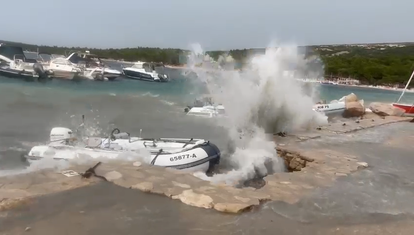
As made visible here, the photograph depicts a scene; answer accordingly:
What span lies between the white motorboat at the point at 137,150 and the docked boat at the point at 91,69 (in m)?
43.9

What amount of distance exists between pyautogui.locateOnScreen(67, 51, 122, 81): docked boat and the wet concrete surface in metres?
49.1

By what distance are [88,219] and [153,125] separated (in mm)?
18118

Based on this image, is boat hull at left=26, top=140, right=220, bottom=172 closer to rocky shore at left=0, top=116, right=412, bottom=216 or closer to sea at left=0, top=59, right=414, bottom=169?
rocky shore at left=0, top=116, right=412, bottom=216

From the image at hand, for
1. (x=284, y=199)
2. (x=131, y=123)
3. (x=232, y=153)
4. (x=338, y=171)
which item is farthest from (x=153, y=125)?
(x=284, y=199)

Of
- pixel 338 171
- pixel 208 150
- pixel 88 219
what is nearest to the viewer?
pixel 88 219

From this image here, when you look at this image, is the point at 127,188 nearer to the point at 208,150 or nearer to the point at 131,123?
the point at 208,150

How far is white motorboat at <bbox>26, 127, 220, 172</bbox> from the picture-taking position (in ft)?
39.3

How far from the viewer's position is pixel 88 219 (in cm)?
749

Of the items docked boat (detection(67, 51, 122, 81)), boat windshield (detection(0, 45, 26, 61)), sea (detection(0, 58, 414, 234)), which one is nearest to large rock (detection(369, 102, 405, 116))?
sea (detection(0, 58, 414, 234))

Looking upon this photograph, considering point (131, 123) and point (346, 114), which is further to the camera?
point (346, 114)

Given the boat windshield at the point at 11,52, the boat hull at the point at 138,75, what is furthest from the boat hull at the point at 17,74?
the boat hull at the point at 138,75

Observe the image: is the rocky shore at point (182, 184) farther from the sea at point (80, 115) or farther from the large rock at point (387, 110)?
the large rock at point (387, 110)

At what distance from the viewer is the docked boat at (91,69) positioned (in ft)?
183

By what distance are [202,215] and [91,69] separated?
173ft
